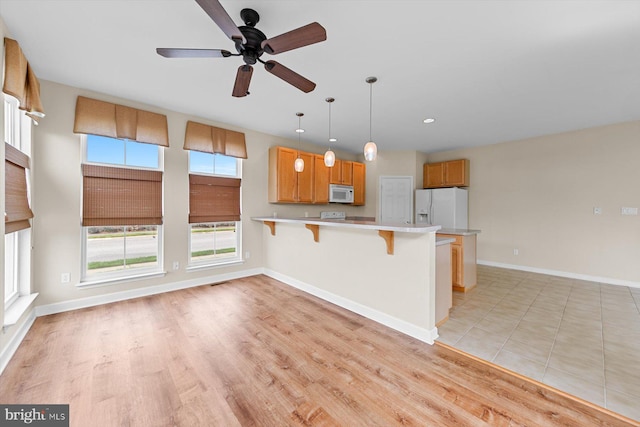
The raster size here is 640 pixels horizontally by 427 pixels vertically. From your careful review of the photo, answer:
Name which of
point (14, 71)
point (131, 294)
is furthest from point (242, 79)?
point (131, 294)

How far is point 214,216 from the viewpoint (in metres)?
4.04

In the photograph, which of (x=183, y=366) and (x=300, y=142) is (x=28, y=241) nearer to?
(x=183, y=366)

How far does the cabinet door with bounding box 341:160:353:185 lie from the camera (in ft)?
18.2

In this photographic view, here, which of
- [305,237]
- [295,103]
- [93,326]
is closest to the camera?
[93,326]

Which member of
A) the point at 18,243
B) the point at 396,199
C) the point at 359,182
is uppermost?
the point at 359,182

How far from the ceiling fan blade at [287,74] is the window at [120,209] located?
259cm

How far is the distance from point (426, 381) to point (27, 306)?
12.4 ft

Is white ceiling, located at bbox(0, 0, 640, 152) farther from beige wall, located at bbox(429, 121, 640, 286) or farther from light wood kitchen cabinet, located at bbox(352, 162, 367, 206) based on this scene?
light wood kitchen cabinet, located at bbox(352, 162, 367, 206)

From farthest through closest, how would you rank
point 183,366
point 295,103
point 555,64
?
1. point 295,103
2. point 555,64
3. point 183,366

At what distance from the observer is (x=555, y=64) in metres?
2.37

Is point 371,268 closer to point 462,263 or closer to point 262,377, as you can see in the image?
point 262,377

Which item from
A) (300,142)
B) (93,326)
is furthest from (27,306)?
(300,142)

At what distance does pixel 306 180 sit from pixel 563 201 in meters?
4.91

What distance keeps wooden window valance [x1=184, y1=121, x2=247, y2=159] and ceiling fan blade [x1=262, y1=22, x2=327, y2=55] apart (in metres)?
2.56
